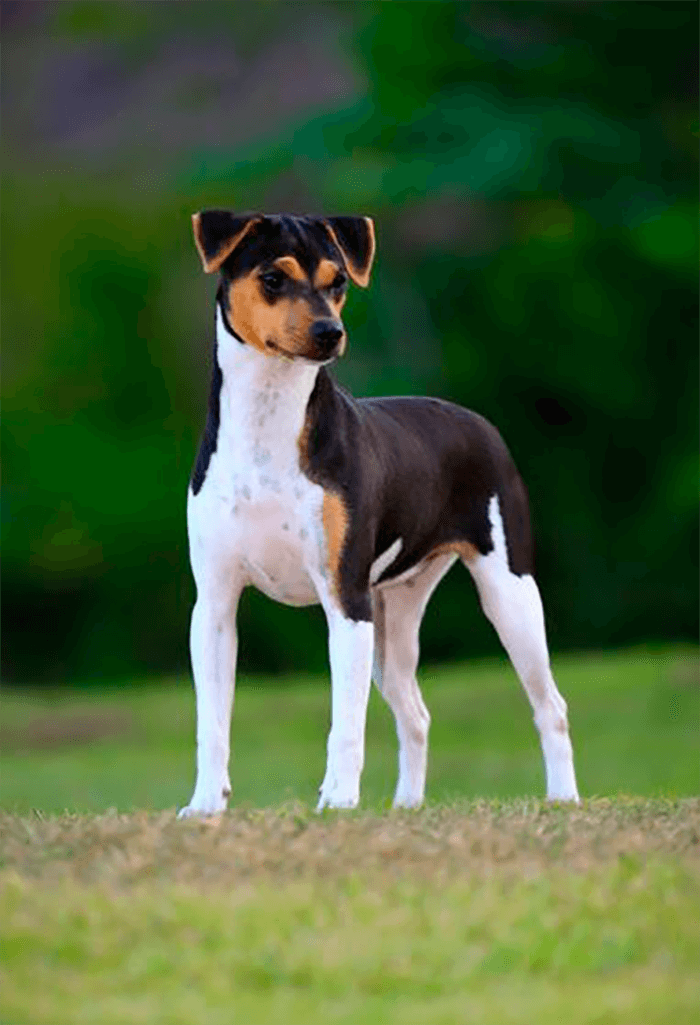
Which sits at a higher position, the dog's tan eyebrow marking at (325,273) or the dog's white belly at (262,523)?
the dog's tan eyebrow marking at (325,273)

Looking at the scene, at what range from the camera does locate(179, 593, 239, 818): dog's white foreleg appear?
340 inches

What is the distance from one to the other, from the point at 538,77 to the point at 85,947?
537 inches

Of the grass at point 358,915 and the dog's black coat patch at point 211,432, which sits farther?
the dog's black coat patch at point 211,432

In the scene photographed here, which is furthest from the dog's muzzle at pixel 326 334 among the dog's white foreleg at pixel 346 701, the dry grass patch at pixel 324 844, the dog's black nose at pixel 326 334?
the dry grass patch at pixel 324 844

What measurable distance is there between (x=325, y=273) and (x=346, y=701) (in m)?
1.33

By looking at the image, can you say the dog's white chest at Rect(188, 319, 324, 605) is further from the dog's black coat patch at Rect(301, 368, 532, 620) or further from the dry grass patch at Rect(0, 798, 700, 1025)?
the dry grass patch at Rect(0, 798, 700, 1025)

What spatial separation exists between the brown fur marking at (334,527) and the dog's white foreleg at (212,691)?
413 mm

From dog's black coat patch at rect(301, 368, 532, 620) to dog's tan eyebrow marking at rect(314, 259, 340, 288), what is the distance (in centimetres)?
41

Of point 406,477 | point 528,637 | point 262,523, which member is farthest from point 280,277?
point 528,637

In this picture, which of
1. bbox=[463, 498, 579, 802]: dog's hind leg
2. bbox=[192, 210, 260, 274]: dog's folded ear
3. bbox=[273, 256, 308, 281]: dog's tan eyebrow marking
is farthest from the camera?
bbox=[463, 498, 579, 802]: dog's hind leg

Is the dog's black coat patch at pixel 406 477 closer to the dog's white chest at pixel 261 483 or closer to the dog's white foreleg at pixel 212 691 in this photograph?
the dog's white chest at pixel 261 483

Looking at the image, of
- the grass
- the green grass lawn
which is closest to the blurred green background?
the green grass lawn

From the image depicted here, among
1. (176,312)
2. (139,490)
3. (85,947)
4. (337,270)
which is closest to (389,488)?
(337,270)

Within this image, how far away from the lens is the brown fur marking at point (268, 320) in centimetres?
809
